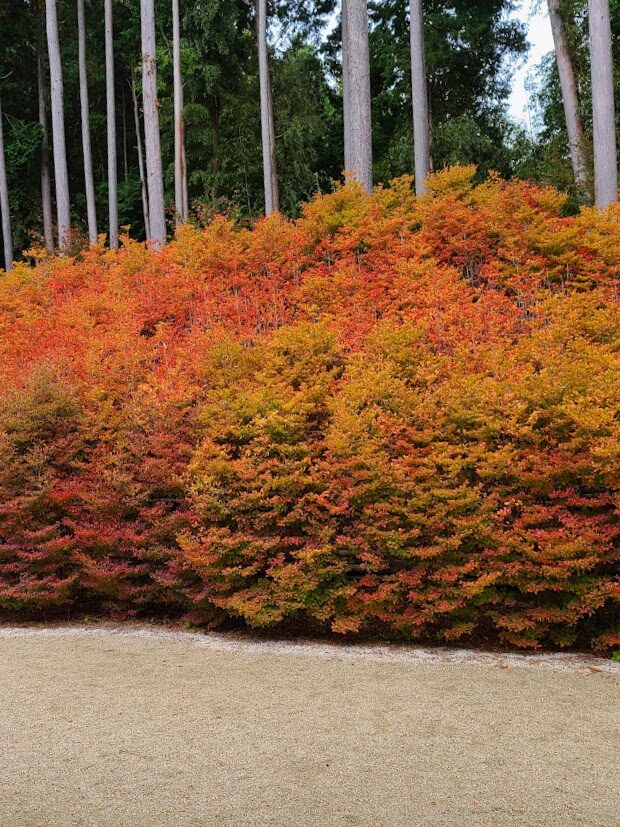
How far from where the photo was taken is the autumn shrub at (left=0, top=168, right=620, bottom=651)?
5.71 m

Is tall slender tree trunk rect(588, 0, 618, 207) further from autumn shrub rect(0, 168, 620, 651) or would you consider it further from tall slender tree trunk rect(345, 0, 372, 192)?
tall slender tree trunk rect(345, 0, 372, 192)

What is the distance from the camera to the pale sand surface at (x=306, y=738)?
3277 millimetres

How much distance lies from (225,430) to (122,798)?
11.5ft

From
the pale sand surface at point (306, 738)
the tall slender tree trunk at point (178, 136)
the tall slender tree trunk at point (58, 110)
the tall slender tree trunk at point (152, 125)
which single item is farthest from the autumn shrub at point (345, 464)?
the tall slender tree trunk at point (178, 136)

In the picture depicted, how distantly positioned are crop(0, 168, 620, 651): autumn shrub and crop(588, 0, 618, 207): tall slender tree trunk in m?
2.25

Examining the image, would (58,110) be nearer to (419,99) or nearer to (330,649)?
(419,99)

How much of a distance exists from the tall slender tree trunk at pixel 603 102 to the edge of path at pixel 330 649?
26.8 ft

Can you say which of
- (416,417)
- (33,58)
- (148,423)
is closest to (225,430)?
(148,423)

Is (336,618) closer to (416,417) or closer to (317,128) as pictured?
(416,417)

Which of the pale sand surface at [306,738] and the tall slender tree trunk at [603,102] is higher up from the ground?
the tall slender tree trunk at [603,102]

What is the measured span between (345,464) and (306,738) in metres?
2.42

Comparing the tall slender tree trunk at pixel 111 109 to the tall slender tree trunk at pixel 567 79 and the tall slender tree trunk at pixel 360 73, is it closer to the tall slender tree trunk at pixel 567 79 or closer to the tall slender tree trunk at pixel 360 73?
the tall slender tree trunk at pixel 360 73

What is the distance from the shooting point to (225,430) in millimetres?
6469

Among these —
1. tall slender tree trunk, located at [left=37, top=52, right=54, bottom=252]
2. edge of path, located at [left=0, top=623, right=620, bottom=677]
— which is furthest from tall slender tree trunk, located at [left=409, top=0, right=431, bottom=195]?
tall slender tree trunk, located at [left=37, top=52, right=54, bottom=252]
